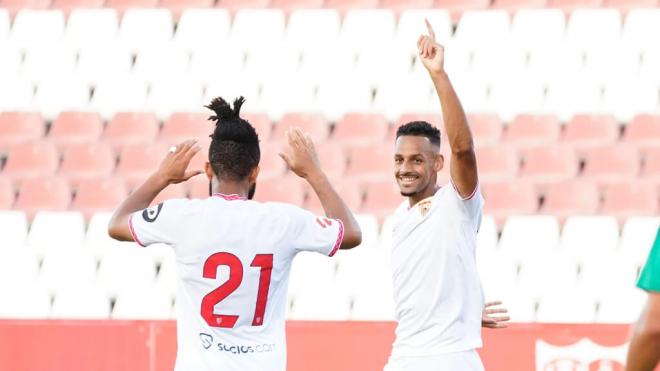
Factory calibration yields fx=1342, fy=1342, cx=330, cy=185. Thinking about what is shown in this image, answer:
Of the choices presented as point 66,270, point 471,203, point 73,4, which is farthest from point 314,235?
point 73,4

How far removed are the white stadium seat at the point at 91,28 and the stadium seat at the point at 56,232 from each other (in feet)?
8.04

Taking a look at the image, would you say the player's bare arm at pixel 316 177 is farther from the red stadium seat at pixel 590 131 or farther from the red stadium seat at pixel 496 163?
the red stadium seat at pixel 590 131

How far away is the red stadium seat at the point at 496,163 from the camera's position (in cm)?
1059

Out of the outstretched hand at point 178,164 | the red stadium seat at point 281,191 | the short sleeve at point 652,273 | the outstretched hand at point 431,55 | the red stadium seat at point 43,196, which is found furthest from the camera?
the red stadium seat at point 43,196

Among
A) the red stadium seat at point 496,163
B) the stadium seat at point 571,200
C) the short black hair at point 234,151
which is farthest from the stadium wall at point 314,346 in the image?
the short black hair at point 234,151

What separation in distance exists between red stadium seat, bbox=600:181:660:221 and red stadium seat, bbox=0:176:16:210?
15.4ft

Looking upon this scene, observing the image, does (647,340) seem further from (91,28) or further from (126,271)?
(91,28)

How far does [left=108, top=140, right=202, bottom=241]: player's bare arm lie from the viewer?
460 centimetres

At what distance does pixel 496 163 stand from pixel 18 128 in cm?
408

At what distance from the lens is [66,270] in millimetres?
9695

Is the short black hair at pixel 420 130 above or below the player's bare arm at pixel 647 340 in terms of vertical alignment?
above

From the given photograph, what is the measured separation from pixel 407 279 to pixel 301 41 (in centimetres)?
685

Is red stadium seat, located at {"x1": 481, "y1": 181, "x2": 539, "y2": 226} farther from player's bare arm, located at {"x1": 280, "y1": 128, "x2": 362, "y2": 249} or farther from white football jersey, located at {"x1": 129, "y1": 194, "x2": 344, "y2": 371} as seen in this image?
white football jersey, located at {"x1": 129, "y1": 194, "x2": 344, "y2": 371}

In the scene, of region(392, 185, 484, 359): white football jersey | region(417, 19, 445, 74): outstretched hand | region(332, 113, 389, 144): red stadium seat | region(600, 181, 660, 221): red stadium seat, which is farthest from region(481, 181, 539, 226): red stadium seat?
region(417, 19, 445, 74): outstretched hand
